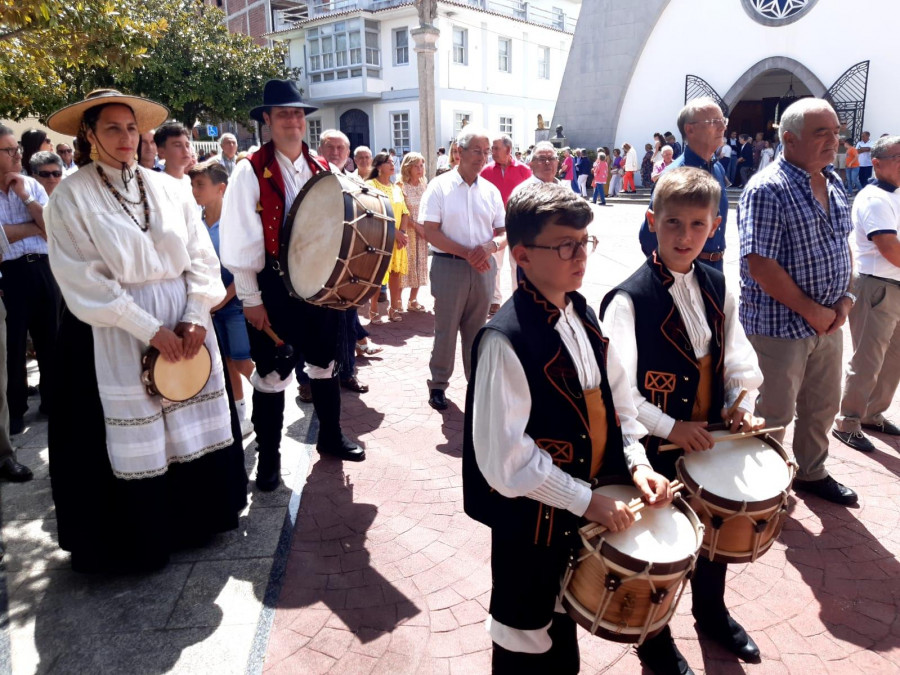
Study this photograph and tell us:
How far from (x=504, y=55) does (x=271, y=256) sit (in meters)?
35.2

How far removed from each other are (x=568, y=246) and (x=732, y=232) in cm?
1337

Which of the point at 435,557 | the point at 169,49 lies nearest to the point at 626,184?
the point at 169,49

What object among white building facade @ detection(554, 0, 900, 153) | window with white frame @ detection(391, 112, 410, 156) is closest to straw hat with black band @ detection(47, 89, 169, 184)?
white building facade @ detection(554, 0, 900, 153)

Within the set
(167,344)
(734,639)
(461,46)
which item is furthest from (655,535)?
(461,46)

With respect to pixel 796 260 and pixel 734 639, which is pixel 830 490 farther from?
pixel 734 639

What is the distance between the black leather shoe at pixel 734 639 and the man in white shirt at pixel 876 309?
2606 mm

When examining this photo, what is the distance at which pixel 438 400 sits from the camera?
5.63 metres

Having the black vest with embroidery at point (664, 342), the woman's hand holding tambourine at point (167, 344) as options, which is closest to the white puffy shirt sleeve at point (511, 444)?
the black vest with embroidery at point (664, 342)

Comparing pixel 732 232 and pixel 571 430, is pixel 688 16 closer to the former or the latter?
pixel 732 232

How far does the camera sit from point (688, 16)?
2228cm

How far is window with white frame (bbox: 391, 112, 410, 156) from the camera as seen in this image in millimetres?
33859

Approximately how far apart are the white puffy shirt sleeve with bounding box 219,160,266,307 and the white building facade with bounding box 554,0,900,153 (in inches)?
835

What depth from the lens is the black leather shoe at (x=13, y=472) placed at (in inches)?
169

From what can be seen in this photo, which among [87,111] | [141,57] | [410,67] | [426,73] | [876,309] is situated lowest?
[876,309]
